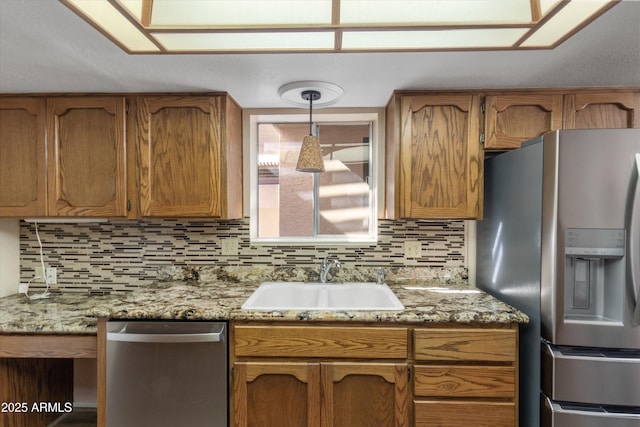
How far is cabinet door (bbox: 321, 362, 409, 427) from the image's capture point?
1.33 metres

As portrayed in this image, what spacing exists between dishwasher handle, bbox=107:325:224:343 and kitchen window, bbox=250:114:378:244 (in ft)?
2.78

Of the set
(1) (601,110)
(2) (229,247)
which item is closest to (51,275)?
(2) (229,247)

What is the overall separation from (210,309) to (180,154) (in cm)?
86

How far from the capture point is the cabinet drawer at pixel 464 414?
1312 millimetres

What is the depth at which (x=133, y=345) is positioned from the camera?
1360 millimetres

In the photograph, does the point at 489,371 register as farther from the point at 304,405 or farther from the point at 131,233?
the point at 131,233

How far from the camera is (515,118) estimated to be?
64.8 inches

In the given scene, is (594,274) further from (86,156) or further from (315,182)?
(86,156)

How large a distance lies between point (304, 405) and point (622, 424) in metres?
1.25

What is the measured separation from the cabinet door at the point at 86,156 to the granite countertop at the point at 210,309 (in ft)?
1.76

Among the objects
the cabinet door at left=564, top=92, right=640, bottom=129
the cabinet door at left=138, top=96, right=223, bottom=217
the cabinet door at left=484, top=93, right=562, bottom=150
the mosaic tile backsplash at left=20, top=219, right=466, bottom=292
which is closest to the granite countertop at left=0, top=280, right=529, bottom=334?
the mosaic tile backsplash at left=20, top=219, right=466, bottom=292

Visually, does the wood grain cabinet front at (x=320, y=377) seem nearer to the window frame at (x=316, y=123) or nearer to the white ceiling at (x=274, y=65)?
the window frame at (x=316, y=123)

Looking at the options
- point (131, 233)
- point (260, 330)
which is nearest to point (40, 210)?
point (131, 233)

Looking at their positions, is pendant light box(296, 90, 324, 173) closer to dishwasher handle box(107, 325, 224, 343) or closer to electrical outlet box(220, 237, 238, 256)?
electrical outlet box(220, 237, 238, 256)
